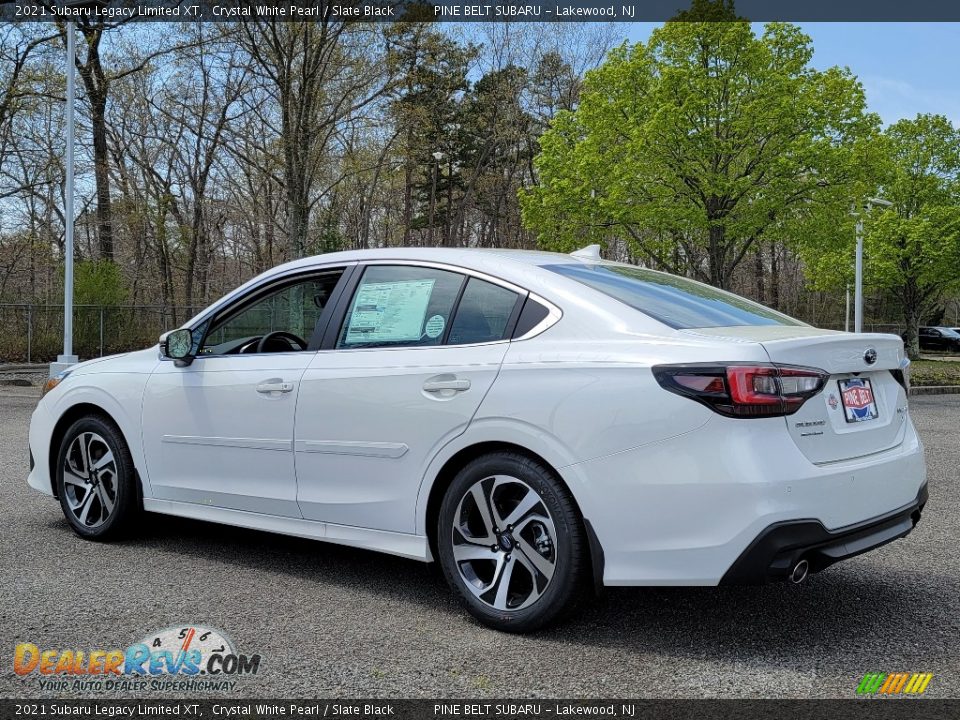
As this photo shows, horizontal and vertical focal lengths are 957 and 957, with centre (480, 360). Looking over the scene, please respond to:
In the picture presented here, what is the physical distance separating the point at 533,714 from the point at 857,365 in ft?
6.33

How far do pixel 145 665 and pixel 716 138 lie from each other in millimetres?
20469

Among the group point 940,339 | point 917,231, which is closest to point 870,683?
point 917,231

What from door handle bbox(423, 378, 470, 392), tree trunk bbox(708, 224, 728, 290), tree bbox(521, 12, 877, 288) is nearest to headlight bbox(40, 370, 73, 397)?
door handle bbox(423, 378, 470, 392)

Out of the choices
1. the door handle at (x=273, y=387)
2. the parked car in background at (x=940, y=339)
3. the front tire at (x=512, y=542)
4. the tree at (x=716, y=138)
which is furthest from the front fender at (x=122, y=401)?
the parked car in background at (x=940, y=339)

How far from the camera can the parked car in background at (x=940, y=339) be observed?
55.5 metres

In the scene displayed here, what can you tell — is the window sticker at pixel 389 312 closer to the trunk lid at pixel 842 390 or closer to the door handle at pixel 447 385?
the door handle at pixel 447 385

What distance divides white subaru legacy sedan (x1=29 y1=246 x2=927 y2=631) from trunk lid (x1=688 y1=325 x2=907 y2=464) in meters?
0.01

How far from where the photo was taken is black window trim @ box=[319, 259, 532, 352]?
417 cm

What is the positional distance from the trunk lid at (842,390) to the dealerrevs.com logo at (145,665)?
2226 mm

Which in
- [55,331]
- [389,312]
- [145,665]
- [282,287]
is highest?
[282,287]

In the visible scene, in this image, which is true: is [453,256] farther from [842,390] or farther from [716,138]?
[716,138]

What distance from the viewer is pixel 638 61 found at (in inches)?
910

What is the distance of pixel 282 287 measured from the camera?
5164 millimetres

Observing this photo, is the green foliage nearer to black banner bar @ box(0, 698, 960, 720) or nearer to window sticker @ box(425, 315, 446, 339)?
window sticker @ box(425, 315, 446, 339)
